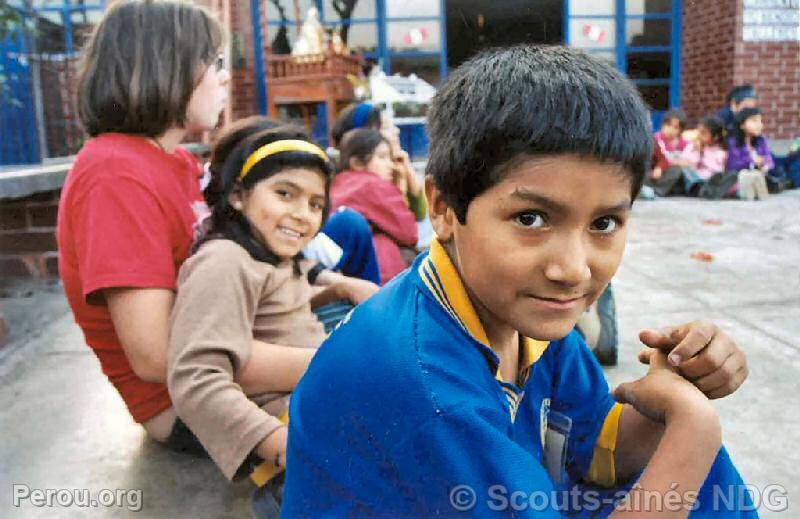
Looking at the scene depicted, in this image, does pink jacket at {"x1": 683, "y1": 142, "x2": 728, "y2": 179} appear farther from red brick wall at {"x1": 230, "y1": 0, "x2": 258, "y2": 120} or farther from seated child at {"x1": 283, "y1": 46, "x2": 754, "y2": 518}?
seated child at {"x1": 283, "y1": 46, "x2": 754, "y2": 518}

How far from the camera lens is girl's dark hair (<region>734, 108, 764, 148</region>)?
745 cm

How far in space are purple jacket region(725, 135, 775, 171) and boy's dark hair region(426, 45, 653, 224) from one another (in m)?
7.13

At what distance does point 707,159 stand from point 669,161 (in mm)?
429

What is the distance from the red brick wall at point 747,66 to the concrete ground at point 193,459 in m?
4.88

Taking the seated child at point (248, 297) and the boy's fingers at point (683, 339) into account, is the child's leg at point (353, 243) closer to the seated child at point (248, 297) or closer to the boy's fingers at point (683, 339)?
the seated child at point (248, 297)

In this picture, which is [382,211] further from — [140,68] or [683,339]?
[683,339]

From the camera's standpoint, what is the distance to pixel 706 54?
9023 mm

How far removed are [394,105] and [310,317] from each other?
6.81 m

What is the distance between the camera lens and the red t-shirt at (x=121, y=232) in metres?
1.50

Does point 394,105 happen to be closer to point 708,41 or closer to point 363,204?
point 708,41

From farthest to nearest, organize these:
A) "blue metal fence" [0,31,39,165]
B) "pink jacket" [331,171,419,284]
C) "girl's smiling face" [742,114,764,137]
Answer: "girl's smiling face" [742,114,764,137] < "blue metal fence" [0,31,39,165] < "pink jacket" [331,171,419,284]

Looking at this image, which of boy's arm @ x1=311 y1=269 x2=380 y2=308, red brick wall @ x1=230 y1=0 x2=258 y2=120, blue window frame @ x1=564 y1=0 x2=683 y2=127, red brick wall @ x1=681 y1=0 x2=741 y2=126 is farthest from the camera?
blue window frame @ x1=564 y1=0 x2=683 y2=127

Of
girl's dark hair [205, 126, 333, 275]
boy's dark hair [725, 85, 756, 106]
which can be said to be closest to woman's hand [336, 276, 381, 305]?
girl's dark hair [205, 126, 333, 275]

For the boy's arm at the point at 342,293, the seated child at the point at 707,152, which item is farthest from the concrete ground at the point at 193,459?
the seated child at the point at 707,152
